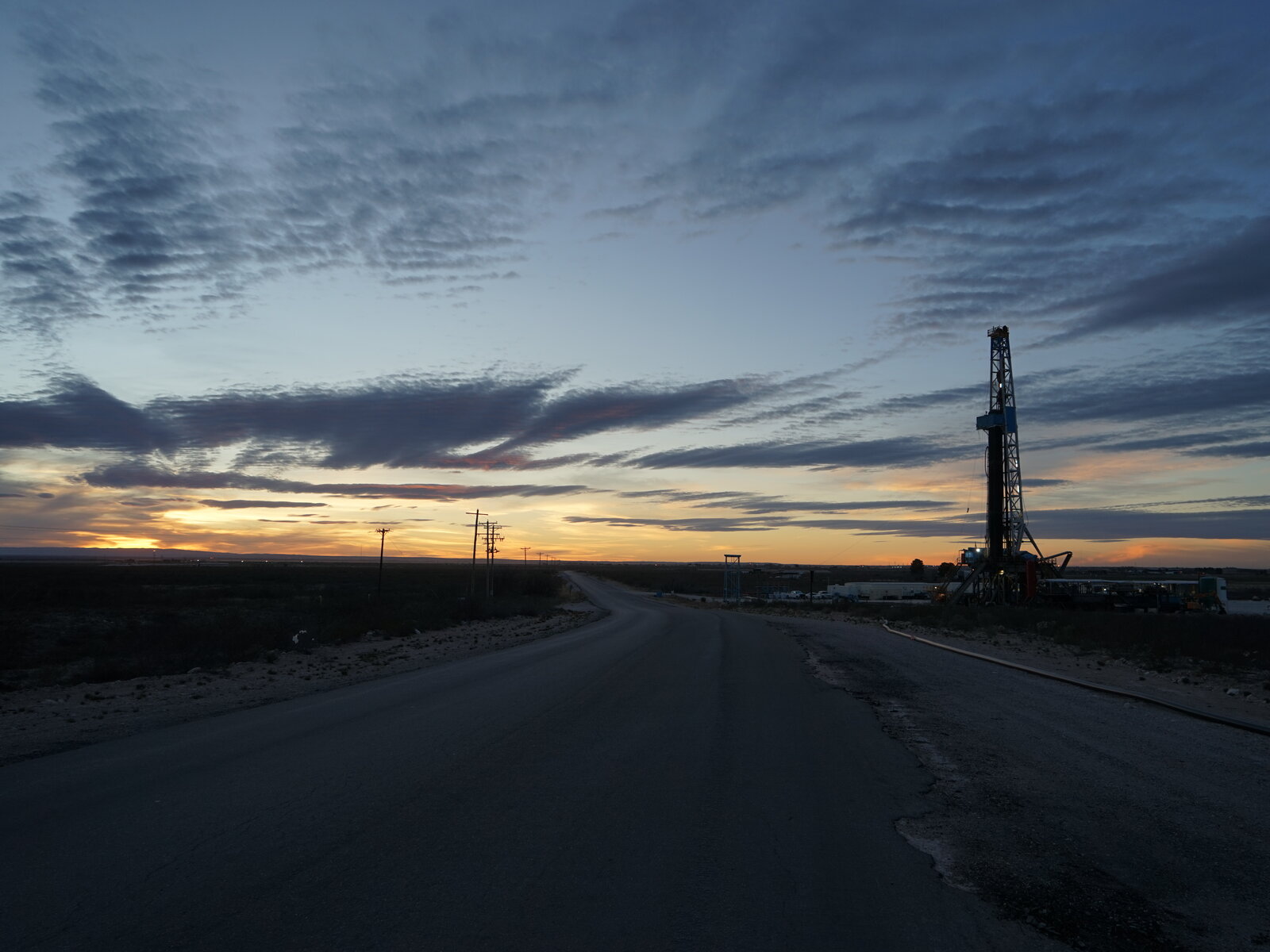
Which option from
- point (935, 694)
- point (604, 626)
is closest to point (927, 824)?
point (935, 694)

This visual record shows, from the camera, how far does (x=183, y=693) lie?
49.3ft

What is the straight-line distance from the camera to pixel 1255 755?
348 inches

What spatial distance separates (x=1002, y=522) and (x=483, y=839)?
48.2 meters

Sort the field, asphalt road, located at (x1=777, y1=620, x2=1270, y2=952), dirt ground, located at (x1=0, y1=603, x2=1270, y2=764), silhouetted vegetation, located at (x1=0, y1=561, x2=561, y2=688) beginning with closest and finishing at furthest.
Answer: asphalt road, located at (x1=777, y1=620, x2=1270, y2=952), dirt ground, located at (x1=0, y1=603, x2=1270, y2=764), the field, silhouetted vegetation, located at (x1=0, y1=561, x2=561, y2=688)

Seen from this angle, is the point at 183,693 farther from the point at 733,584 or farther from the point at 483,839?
the point at 733,584

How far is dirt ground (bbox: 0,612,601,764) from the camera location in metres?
10.4

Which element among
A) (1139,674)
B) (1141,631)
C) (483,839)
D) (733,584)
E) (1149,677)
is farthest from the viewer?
(733,584)

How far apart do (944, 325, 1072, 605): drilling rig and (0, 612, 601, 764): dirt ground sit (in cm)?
3203

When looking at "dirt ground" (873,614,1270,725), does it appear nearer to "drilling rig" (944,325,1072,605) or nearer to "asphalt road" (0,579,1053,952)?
"asphalt road" (0,579,1053,952)

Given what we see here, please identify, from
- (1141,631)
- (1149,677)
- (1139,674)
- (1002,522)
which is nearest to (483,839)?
(1149,677)

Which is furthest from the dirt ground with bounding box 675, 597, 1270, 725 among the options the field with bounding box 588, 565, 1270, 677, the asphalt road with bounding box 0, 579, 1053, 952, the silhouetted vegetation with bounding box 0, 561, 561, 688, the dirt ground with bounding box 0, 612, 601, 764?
the silhouetted vegetation with bounding box 0, 561, 561, 688

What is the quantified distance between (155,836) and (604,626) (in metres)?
29.5

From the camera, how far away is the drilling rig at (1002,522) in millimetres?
46875

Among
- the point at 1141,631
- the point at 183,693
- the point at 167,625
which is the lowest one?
the point at 183,693
